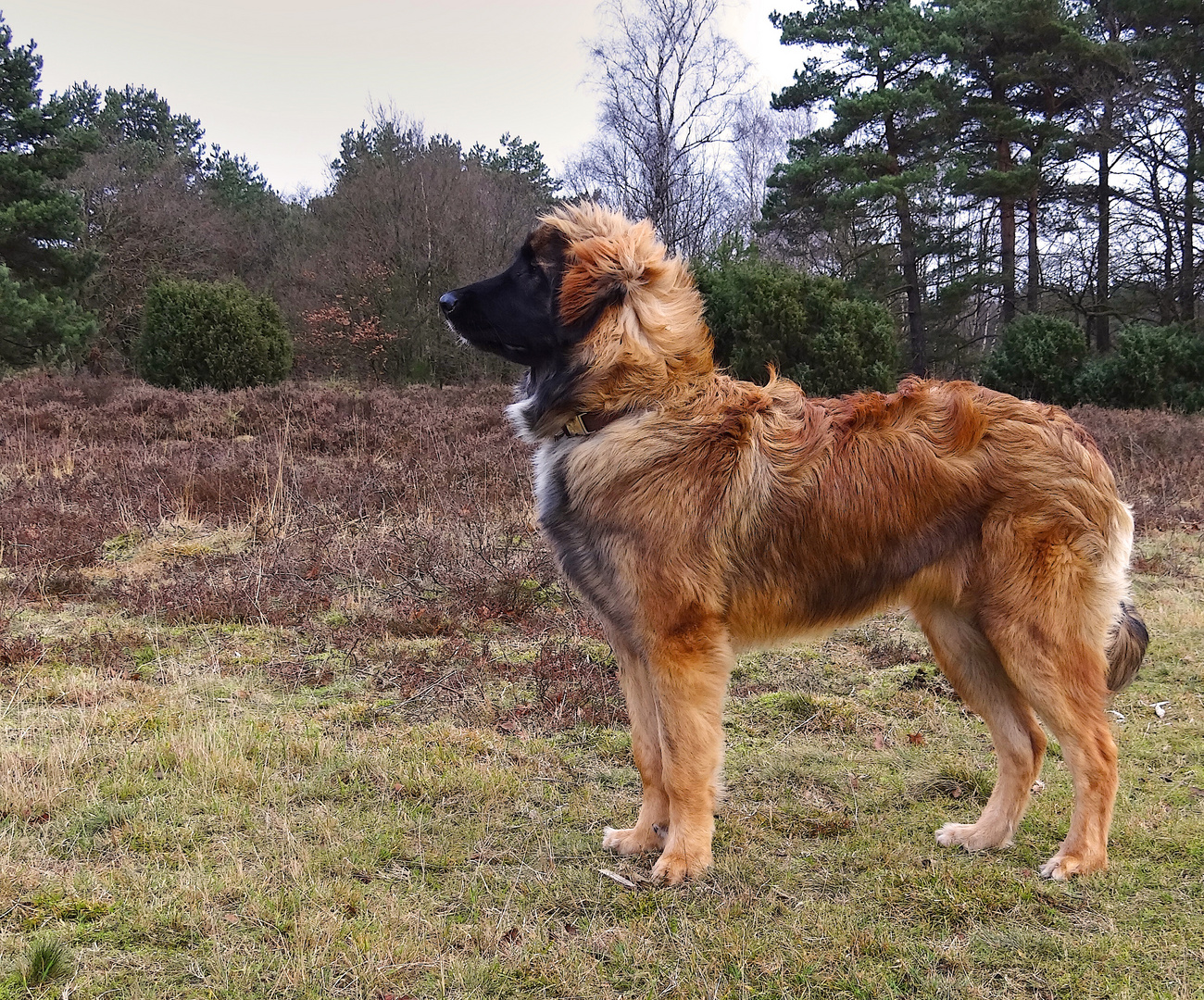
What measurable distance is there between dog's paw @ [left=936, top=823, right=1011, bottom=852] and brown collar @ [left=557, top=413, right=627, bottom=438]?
2122mm

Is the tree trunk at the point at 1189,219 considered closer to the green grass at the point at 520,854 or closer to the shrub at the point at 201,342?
the green grass at the point at 520,854

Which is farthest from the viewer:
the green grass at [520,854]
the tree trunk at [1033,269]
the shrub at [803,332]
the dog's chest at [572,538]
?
the tree trunk at [1033,269]

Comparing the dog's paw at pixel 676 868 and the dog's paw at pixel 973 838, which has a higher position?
the dog's paw at pixel 676 868

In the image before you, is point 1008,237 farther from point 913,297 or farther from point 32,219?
point 32,219

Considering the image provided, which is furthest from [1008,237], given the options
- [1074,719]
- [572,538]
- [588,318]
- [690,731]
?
[690,731]

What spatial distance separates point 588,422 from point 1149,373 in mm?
19069

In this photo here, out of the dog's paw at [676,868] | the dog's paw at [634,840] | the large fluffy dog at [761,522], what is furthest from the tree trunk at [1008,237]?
the dog's paw at [676,868]

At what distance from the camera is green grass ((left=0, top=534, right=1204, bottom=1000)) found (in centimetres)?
257

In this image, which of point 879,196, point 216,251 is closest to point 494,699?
point 879,196

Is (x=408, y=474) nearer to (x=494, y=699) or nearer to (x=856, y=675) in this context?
(x=494, y=699)

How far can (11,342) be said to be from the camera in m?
21.5

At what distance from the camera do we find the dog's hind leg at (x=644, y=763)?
341 centimetres

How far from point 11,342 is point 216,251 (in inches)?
354

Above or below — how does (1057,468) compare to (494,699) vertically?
above
